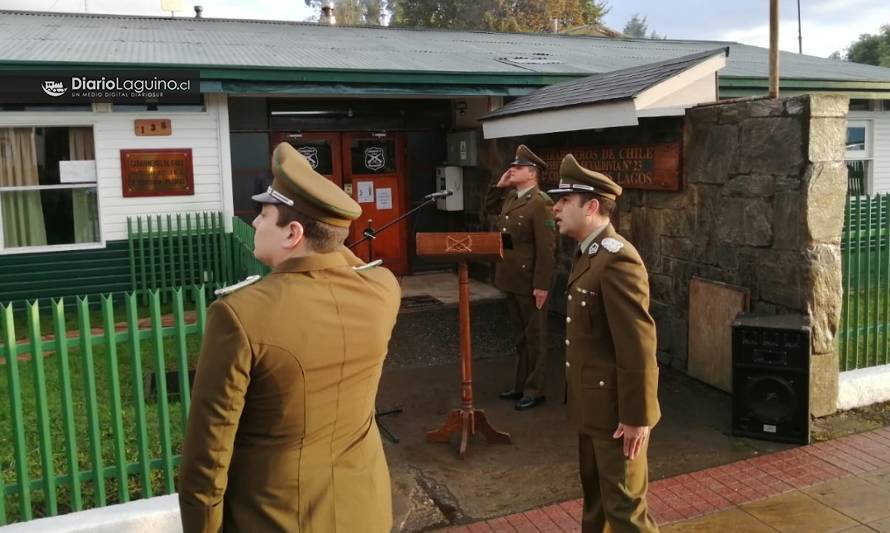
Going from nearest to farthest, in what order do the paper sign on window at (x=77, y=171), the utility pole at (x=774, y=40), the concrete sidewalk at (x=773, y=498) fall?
the concrete sidewalk at (x=773, y=498), the utility pole at (x=774, y=40), the paper sign on window at (x=77, y=171)

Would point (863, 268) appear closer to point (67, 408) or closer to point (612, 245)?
point (612, 245)

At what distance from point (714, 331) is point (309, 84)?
600 cm

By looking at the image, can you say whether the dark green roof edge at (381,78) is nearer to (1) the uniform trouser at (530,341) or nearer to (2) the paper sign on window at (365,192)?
(2) the paper sign on window at (365,192)

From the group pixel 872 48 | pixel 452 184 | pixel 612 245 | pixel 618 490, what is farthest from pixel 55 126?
pixel 872 48

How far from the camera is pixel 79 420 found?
580 centimetres

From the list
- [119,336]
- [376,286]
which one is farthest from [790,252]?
[119,336]

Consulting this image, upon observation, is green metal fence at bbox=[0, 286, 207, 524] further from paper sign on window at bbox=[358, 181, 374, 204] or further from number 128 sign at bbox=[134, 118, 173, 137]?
paper sign on window at bbox=[358, 181, 374, 204]

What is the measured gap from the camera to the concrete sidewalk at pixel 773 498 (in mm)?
4102

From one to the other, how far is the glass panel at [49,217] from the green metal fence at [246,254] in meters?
2.14

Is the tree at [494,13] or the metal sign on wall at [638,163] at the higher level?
the tree at [494,13]

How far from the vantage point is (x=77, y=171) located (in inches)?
387

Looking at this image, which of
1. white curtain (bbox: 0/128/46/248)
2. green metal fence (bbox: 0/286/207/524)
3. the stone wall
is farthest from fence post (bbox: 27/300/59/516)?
white curtain (bbox: 0/128/46/248)

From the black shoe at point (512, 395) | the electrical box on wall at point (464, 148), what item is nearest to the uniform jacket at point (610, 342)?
the black shoe at point (512, 395)

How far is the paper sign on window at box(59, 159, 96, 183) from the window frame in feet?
0.22
